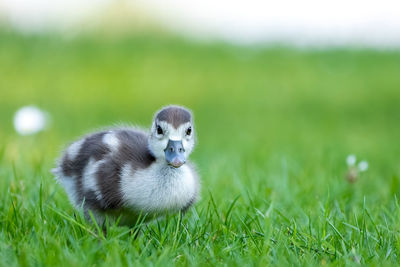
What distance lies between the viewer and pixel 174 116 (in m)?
3.40

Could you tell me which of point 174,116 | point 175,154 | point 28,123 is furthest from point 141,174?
point 28,123

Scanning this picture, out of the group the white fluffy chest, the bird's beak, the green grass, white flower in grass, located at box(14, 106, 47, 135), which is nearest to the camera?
the green grass

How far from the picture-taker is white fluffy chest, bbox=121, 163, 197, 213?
3.40m

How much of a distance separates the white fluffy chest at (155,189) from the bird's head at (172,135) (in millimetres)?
100

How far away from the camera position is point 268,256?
9.87 ft

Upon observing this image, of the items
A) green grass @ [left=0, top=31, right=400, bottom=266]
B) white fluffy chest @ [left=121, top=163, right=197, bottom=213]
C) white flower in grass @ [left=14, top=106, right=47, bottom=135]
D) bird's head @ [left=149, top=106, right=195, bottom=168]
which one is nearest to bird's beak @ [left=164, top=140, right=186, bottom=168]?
bird's head @ [left=149, top=106, right=195, bottom=168]

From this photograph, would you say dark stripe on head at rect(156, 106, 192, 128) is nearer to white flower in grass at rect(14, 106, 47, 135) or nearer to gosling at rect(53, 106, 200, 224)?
gosling at rect(53, 106, 200, 224)

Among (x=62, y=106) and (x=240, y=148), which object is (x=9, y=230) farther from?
(x=62, y=106)

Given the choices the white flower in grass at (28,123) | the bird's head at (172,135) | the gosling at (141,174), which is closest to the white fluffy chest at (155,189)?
the gosling at (141,174)

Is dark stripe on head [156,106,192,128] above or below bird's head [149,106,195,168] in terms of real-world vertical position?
above

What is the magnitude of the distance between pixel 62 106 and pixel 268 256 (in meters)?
5.79

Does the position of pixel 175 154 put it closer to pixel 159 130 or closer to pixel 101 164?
pixel 159 130

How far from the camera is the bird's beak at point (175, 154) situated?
10.8 ft

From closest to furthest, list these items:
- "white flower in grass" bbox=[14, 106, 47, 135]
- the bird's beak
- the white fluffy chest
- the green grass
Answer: the green grass
the bird's beak
the white fluffy chest
"white flower in grass" bbox=[14, 106, 47, 135]
